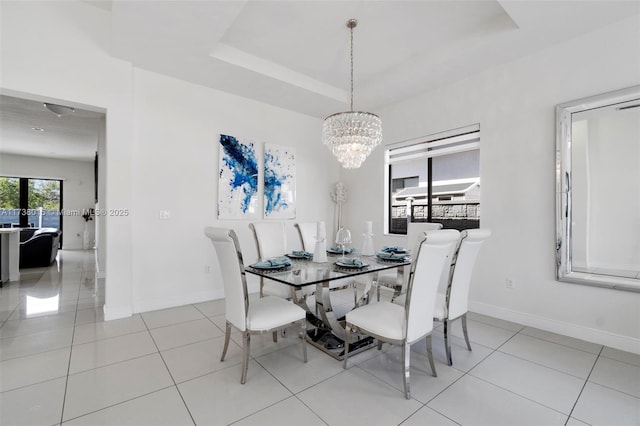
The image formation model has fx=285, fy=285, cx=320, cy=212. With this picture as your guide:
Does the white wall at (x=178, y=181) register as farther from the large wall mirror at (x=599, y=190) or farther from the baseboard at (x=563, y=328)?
the large wall mirror at (x=599, y=190)

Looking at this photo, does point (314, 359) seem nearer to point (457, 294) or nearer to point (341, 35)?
point (457, 294)

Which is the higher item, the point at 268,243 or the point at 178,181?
the point at 178,181

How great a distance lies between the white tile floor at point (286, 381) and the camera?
1659 millimetres

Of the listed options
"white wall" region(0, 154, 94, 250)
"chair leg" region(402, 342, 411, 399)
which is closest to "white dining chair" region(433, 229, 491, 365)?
"chair leg" region(402, 342, 411, 399)

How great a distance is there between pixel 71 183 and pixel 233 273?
35.2ft

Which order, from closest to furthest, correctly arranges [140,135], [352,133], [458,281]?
1. [458,281]
2. [352,133]
3. [140,135]

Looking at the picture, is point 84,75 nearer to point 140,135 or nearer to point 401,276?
point 140,135

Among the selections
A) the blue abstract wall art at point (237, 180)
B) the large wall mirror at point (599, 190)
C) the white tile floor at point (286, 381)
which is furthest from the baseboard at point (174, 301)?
the large wall mirror at point (599, 190)

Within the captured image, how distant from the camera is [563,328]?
2.83 metres

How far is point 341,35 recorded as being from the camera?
10.1 feet

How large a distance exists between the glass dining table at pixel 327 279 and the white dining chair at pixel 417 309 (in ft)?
1.27

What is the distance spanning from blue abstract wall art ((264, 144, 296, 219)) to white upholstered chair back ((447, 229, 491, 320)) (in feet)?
9.71

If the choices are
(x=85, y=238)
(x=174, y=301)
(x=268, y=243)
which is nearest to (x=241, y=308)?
(x=268, y=243)

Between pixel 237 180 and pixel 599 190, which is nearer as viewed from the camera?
pixel 599 190
